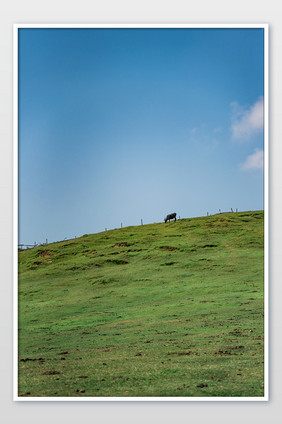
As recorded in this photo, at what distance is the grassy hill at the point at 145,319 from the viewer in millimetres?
6844

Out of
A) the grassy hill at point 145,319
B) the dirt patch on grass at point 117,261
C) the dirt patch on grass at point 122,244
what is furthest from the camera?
the dirt patch on grass at point 122,244

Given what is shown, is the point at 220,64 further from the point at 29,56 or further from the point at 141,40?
the point at 29,56

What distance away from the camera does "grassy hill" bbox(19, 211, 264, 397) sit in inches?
269

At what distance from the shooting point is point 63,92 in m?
8.08

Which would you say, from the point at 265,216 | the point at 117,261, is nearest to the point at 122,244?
the point at 117,261

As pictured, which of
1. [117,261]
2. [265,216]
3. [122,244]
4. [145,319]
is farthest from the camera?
[122,244]

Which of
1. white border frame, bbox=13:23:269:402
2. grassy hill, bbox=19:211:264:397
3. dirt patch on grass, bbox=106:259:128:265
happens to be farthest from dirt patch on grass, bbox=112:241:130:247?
white border frame, bbox=13:23:269:402

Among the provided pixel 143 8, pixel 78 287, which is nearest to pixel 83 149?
pixel 143 8

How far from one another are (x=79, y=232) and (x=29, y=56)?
117 inches

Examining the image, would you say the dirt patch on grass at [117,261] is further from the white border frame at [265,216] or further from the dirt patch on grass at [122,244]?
the white border frame at [265,216]

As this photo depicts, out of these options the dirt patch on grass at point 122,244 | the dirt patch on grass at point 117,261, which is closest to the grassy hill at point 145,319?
the dirt patch on grass at point 117,261

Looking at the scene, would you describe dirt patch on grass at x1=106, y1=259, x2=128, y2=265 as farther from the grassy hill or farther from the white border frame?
the white border frame

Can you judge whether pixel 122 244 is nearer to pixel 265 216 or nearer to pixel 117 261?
pixel 117 261

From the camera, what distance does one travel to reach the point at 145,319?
10039 millimetres
